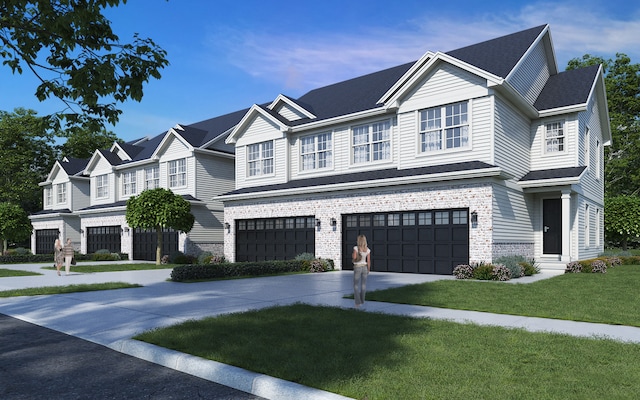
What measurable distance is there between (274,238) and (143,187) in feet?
45.8

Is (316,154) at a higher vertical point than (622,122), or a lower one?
lower

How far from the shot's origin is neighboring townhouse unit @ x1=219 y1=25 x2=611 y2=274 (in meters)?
17.8

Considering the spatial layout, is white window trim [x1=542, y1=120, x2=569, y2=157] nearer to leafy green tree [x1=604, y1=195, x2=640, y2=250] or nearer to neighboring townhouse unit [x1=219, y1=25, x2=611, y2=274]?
neighboring townhouse unit [x1=219, y1=25, x2=611, y2=274]

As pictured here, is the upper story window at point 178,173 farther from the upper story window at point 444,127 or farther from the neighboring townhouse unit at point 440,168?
the upper story window at point 444,127

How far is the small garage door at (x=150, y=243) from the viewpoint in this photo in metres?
29.7

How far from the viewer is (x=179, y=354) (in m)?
6.25

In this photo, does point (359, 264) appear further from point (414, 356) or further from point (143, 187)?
point (143, 187)

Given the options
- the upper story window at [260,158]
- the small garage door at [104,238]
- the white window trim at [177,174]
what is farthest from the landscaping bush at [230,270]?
the small garage door at [104,238]

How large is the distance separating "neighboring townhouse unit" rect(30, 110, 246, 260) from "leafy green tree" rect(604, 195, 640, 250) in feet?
75.4

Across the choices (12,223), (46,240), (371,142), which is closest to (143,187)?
(12,223)

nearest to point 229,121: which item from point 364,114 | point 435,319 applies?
point 364,114

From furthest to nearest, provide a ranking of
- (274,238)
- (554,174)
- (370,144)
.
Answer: (274,238)
(370,144)
(554,174)

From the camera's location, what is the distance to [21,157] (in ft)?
153

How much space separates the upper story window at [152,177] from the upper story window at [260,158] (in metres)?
8.95
